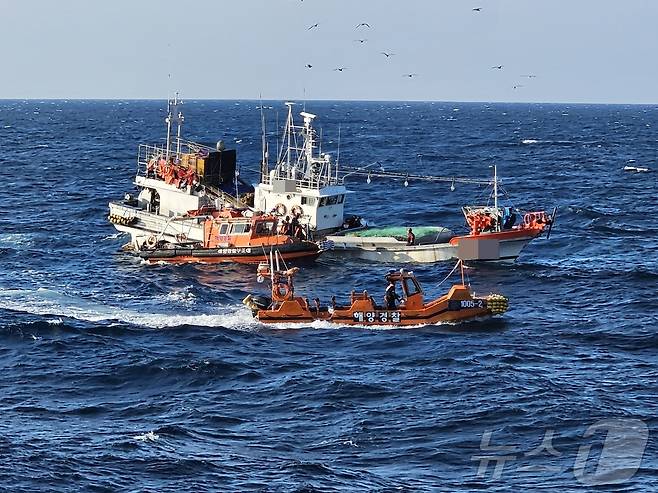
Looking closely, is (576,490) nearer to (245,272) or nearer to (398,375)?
(398,375)

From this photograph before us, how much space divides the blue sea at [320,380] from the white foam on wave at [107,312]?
233 mm

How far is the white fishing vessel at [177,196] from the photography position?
2803 inches

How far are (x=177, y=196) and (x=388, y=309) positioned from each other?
28709 mm

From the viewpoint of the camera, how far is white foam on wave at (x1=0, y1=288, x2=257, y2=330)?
51.5m

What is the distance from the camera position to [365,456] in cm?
3425

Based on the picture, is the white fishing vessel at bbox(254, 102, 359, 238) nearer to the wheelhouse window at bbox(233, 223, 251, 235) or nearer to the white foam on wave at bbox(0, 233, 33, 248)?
the wheelhouse window at bbox(233, 223, 251, 235)

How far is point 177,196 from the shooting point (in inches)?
2953

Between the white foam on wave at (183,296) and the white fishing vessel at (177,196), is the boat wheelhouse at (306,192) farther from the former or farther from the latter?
the white foam on wave at (183,296)

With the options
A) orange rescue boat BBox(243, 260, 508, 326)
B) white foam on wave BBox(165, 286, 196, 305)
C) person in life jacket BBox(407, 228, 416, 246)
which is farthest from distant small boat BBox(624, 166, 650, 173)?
orange rescue boat BBox(243, 260, 508, 326)

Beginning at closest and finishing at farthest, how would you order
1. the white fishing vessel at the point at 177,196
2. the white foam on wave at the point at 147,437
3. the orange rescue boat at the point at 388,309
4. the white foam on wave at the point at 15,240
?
1. the white foam on wave at the point at 147,437
2. the orange rescue boat at the point at 388,309
3. the white fishing vessel at the point at 177,196
4. the white foam on wave at the point at 15,240

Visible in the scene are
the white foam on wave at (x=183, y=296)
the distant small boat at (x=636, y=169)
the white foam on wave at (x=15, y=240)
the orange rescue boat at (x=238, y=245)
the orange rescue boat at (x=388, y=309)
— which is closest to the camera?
the orange rescue boat at (x=388, y=309)

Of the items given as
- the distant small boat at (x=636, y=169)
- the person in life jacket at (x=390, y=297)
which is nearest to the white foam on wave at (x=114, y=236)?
the person in life jacket at (x=390, y=297)

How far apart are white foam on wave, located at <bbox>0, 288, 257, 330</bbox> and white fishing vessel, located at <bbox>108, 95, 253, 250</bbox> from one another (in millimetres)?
13288

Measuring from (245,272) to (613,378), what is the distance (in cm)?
2661
